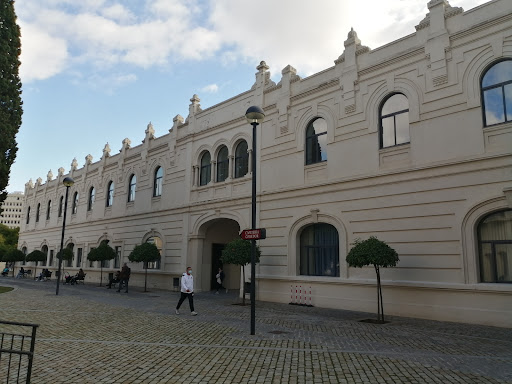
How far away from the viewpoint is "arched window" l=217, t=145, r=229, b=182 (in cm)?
2173

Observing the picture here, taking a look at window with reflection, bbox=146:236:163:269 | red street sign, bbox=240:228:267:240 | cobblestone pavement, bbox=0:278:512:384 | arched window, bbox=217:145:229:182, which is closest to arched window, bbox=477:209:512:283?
cobblestone pavement, bbox=0:278:512:384

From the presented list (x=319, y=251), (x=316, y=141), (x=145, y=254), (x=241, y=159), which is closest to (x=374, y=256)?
(x=319, y=251)

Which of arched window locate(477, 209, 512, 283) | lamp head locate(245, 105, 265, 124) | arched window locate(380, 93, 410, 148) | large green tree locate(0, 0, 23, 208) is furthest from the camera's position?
large green tree locate(0, 0, 23, 208)

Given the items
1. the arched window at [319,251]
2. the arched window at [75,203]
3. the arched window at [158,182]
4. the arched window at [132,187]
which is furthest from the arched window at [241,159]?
the arched window at [75,203]

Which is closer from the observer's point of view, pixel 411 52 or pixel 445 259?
pixel 445 259

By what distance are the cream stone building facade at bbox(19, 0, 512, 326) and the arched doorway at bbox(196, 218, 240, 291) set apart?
0.31 ft

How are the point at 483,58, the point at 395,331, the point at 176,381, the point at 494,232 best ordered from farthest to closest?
1. the point at 483,58
2. the point at 494,232
3. the point at 395,331
4. the point at 176,381

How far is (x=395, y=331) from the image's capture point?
34.0 ft

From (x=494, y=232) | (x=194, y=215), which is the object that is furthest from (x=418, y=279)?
(x=194, y=215)

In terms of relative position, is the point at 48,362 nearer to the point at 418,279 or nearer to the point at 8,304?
the point at 8,304

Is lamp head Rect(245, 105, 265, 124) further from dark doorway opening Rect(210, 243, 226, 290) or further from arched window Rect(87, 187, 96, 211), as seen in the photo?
arched window Rect(87, 187, 96, 211)

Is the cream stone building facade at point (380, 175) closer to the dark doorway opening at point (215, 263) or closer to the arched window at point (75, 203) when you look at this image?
the dark doorway opening at point (215, 263)

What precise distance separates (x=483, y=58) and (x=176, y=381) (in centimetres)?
1289

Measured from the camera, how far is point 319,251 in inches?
645
